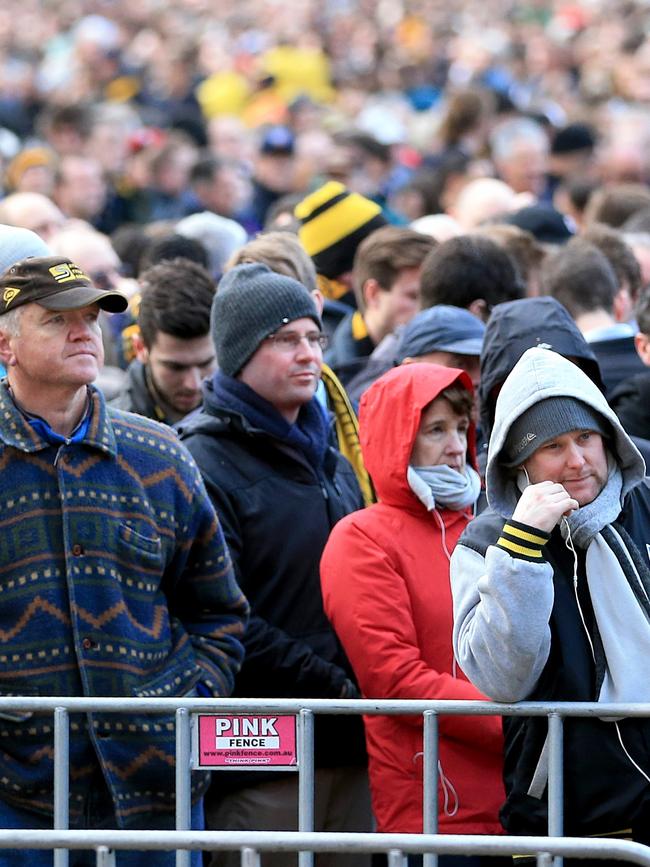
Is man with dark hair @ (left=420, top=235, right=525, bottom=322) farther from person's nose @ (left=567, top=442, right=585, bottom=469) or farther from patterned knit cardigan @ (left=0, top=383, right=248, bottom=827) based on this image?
person's nose @ (left=567, top=442, right=585, bottom=469)

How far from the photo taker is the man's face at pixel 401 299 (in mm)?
6738

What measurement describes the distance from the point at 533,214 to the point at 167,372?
3.91m

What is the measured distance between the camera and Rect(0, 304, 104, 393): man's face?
414 cm

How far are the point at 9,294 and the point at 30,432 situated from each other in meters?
0.35

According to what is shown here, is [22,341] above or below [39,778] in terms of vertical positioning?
above

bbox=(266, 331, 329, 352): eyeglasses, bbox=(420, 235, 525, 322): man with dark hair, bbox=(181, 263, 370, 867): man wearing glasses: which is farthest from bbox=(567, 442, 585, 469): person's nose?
bbox=(420, 235, 525, 322): man with dark hair

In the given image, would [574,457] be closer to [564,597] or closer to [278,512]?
[564,597]

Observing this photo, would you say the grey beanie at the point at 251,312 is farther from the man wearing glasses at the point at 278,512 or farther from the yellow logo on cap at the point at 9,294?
the yellow logo on cap at the point at 9,294

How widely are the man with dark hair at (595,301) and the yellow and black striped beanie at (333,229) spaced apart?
4.38ft

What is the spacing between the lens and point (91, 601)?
4055mm

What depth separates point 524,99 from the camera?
742 inches

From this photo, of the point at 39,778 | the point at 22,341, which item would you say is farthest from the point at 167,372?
the point at 39,778

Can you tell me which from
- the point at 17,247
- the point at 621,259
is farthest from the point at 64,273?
the point at 621,259

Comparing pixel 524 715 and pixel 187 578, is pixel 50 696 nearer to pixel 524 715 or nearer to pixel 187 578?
pixel 187 578
